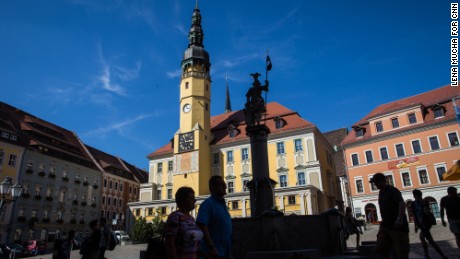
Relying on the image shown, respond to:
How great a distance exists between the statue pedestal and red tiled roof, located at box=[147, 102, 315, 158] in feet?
87.9

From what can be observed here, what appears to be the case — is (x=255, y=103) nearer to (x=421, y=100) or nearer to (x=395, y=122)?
(x=395, y=122)

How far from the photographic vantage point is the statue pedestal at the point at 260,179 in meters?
11.4

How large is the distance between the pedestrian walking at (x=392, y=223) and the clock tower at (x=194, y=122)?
3476 cm

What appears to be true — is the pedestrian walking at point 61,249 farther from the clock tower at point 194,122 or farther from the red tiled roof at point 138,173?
the red tiled roof at point 138,173

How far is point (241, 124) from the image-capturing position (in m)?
44.7

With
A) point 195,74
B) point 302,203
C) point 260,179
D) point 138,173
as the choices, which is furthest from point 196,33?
point 260,179

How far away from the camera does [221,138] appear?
1734 inches

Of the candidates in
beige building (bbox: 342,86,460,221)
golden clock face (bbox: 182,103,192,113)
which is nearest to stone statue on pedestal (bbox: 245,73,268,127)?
beige building (bbox: 342,86,460,221)

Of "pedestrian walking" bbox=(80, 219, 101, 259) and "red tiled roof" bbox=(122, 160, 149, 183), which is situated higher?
"red tiled roof" bbox=(122, 160, 149, 183)

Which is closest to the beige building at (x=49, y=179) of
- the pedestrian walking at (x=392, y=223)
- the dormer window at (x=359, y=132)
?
the dormer window at (x=359, y=132)

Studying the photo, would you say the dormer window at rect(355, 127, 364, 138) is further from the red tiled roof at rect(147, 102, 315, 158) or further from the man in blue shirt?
the man in blue shirt

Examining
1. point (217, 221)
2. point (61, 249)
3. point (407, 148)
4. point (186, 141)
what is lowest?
point (61, 249)

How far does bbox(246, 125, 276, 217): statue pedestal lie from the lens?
448 inches

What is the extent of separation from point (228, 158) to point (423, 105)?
2285 cm
